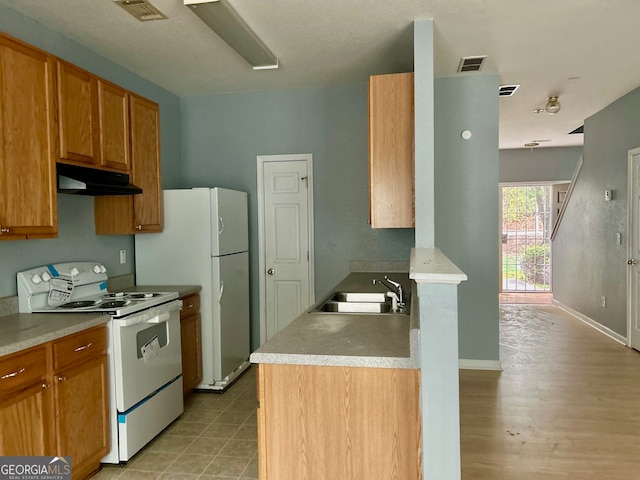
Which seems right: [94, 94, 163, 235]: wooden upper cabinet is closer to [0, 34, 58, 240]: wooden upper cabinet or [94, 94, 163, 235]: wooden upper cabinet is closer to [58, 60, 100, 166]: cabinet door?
[58, 60, 100, 166]: cabinet door

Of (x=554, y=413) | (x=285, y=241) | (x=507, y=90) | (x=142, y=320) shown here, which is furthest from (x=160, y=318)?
(x=507, y=90)

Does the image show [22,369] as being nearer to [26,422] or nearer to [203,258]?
[26,422]

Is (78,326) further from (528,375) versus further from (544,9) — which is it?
(528,375)

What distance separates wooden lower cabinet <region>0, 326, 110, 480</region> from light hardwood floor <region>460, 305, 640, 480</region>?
2057 millimetres

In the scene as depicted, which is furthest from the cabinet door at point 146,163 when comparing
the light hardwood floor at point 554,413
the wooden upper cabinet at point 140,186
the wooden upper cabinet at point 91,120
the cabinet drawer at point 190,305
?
the light hardwood floor at point 554,413

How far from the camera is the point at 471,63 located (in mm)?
3920

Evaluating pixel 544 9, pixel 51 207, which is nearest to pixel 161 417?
pixel 51 207

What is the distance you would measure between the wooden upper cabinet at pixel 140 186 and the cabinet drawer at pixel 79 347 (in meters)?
1.14

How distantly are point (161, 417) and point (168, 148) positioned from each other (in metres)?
2.54

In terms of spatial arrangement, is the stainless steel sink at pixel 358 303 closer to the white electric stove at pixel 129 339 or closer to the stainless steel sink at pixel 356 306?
the stainless steel sink at pixel 356 306

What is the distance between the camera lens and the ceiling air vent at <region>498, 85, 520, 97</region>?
181 inches

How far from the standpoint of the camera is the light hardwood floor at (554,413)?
273cm

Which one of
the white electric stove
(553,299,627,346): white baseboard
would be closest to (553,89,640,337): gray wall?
(553,299,627,346): white baseboard

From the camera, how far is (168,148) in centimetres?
460
